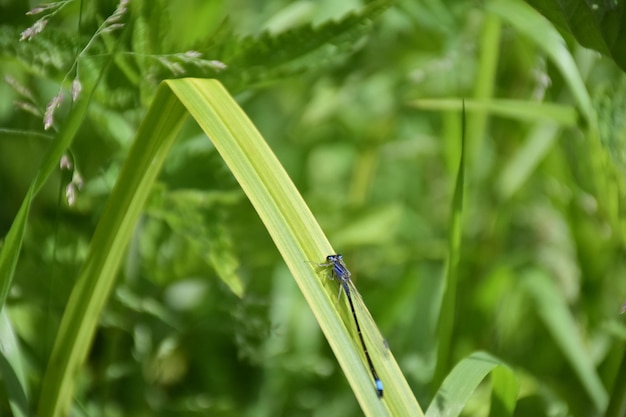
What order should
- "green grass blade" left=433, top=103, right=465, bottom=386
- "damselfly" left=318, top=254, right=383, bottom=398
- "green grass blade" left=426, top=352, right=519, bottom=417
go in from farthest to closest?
"green grass blade" left=433, top=103, right=465, bottom=386, "green grass blade" left=426, top=352, right=519, bottom=417, "damselfly" left=318, top=254, right=383, bottom=398

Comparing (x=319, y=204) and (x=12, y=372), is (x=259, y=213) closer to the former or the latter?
(x=12, y=372)

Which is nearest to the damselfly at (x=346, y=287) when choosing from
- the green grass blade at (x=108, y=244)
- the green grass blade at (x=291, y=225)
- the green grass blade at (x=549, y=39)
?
the green grass blade at (x=291, y=225)

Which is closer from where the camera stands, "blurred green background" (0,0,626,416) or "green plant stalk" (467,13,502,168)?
"blurred green background" (0,0,626,416)

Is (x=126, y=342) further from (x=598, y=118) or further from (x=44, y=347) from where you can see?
(x=598, y=118)

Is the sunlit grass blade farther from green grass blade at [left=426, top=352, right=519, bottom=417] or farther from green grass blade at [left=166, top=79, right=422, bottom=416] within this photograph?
green grass blade at [left=426, top=352, right=519, bottom=417]

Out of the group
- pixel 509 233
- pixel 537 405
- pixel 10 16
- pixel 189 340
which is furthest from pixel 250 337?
pixel 509 233

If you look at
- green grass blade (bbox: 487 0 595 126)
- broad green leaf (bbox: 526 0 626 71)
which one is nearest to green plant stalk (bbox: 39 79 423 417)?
broad green leaf (bbox: 526 0 626 71)
